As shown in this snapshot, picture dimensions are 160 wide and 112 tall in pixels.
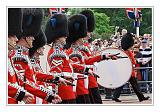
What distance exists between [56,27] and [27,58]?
55 centimetres

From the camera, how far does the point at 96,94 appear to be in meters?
6.11

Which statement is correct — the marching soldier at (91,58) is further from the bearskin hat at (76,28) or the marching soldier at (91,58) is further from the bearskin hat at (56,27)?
the bearskin hat at (56,27)

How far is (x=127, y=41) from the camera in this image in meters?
6.02

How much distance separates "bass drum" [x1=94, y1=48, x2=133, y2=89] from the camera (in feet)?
19.7

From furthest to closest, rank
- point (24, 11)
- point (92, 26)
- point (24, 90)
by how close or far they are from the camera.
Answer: point (92, 26) → point (24, 11) → point (24, 90)

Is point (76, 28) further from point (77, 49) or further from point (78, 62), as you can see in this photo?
point (78, 62)

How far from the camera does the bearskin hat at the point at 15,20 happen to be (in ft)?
18.0

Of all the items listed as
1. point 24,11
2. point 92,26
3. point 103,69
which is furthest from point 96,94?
point 24,11

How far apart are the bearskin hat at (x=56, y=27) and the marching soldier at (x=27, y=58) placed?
0.14m

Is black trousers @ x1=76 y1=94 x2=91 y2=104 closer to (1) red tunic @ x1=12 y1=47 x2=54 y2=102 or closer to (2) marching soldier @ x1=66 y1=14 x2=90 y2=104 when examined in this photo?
(2) marching soldier @ x1=66 y1=14 x2=90 y2=104

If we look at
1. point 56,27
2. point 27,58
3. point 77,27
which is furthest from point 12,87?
point 77,27

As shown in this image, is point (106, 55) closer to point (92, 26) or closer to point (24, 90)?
point (92, 26)
